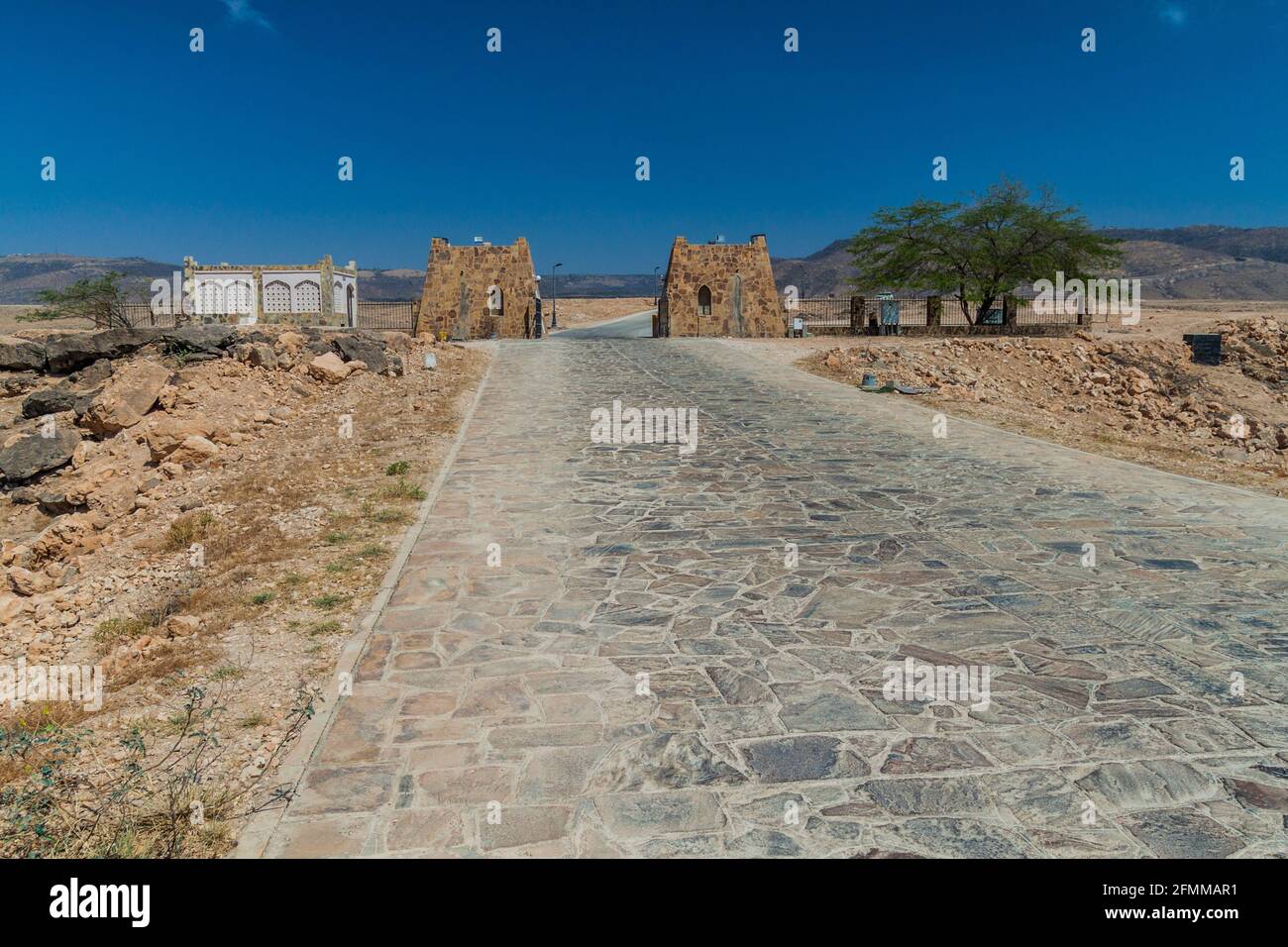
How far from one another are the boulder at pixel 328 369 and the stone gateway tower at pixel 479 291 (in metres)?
17.7

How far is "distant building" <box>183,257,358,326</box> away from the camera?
36.6m

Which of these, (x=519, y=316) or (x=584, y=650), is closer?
(x=584, y=650)

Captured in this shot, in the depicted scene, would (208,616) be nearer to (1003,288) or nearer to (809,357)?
(809,357)

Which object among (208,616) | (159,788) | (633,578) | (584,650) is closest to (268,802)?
(159,788)

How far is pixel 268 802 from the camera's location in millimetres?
3850

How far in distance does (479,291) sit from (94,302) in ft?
59.8

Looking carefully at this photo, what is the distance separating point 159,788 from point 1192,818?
4660 millimetres

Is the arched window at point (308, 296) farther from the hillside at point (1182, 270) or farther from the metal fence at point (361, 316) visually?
the hillside at point (1182, 270)

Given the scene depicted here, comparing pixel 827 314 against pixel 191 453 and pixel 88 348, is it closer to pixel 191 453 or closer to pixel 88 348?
pixel 88 348

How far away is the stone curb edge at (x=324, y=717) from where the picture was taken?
3.57m

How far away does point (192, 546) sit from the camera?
28.5 ft

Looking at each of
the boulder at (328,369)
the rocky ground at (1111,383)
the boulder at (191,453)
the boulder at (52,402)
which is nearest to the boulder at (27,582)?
the boulder at (191,453)

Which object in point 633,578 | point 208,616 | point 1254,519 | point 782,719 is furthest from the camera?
point 1254,519

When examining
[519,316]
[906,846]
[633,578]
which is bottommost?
A: [906,846]
